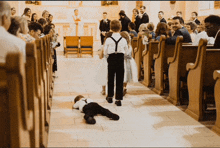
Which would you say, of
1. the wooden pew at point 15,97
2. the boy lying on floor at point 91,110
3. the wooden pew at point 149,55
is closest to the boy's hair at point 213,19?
the wooden pew at point 149,55

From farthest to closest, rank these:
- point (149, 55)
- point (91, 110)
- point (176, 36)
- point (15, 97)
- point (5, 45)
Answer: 1. point (149, 55)
2. point (176, 36)
3. point (91, 110)
4. point (5, 45)
5. point (15, 97)

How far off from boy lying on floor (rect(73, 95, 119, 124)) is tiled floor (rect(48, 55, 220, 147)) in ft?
0.24

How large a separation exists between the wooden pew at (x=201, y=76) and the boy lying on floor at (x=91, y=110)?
1123 mm

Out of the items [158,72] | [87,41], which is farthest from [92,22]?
[158,72]

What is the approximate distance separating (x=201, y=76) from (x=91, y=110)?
1564 mm

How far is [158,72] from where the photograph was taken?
19.1ft

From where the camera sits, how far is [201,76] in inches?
161

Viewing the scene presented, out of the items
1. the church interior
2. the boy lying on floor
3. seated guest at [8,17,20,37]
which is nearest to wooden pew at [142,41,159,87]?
the church interior

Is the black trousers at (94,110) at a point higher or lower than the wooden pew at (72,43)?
lower

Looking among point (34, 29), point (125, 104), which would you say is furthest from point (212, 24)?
point (34, 29)

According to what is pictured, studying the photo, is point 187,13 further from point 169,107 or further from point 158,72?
point 169,107

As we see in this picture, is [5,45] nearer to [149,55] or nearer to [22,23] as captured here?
[22,23]

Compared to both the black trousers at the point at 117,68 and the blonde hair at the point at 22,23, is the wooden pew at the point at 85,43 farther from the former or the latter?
the blonde hair at the point at 22,23

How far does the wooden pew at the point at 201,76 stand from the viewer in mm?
4064
